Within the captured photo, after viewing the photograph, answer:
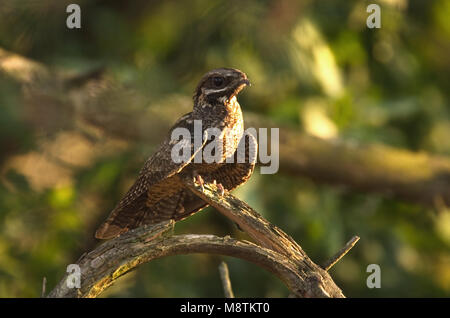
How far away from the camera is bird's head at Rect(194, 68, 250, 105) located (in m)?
4.75

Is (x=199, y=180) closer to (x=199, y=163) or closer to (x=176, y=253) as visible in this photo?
(x=199, y=163)

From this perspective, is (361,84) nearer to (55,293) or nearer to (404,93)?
(404,93)

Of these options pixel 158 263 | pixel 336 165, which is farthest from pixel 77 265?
pixel 336 165

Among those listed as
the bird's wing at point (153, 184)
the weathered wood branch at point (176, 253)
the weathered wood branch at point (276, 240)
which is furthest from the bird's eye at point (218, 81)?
the weathered wood branch at point (176, 253)

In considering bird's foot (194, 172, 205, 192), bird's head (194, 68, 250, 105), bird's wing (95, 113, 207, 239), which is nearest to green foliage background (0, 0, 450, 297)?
bird's head (194, 68, 250, 105)

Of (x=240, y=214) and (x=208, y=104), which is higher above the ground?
(x=208, y=104)

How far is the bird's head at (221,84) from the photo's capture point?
187 inches

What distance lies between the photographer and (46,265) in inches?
303

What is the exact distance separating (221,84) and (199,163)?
58 cm

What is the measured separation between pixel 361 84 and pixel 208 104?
5844 mm

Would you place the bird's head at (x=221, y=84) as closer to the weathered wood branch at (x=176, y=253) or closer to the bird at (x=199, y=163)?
the bird at (x=199, y=163)

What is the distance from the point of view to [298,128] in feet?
28.2

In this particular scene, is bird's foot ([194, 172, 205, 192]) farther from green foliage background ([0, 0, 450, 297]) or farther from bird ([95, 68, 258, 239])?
green foliage background ([0, 0, 450, 297])

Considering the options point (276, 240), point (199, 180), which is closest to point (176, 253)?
point (276, 240)
